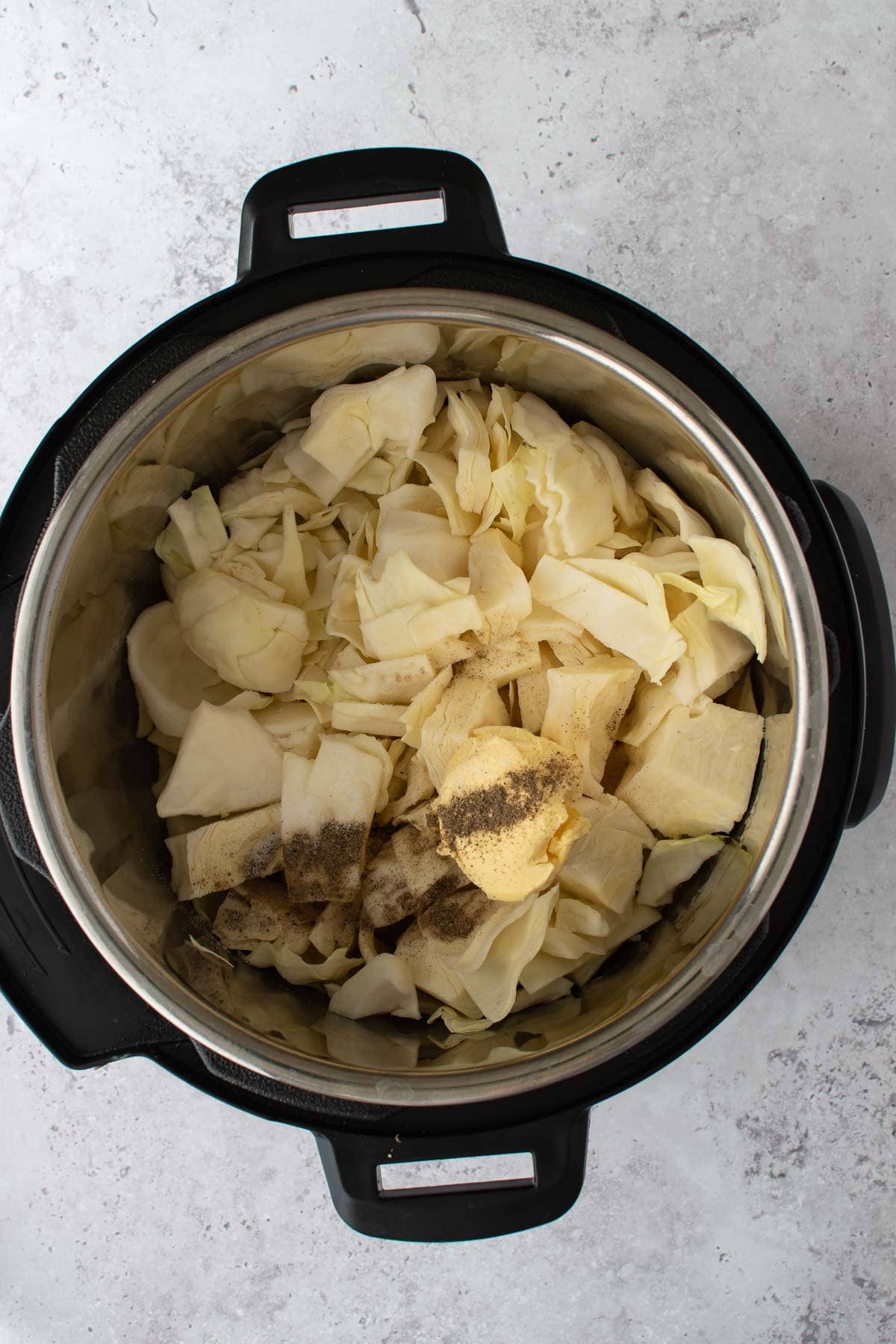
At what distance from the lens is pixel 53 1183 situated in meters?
1.05

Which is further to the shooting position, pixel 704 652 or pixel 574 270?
pixel 574 270

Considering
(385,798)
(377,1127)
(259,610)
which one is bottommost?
(377,1127)

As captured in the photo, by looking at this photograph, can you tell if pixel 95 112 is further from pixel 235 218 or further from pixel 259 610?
pixel 259 610

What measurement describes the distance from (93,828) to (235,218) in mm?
672

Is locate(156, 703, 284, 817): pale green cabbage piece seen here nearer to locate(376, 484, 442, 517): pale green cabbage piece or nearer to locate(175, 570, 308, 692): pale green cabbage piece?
locate(175, 570, 308, 692): pale green cabbage piece

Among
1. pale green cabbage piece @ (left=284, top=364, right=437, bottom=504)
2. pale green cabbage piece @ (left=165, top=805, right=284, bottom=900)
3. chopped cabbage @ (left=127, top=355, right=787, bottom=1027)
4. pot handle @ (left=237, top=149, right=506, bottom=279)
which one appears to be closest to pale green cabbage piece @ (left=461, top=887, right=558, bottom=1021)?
chopped cabbage @ (left=127, top=355, right=787, bottom=1027)

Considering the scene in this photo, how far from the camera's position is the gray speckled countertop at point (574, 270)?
39.7 inches

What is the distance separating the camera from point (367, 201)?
2.35 ft

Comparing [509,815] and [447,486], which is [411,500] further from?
[509,815]

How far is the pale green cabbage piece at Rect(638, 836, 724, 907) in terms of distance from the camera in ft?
2.66

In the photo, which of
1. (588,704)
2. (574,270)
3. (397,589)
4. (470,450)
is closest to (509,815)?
(588,704)

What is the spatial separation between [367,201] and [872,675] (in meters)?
0.55

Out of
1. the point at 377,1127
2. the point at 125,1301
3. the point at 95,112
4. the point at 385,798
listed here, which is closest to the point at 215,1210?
the point at 125,1301

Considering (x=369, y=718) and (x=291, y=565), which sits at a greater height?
(x=291, y=565)
